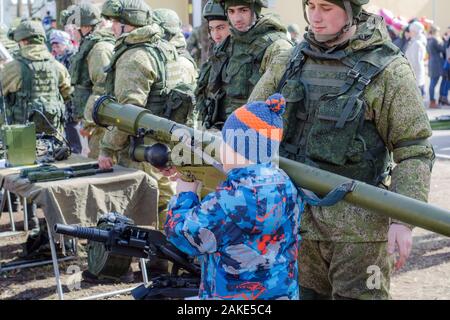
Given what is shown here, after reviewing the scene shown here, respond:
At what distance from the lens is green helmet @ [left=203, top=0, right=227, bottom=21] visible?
5504mm

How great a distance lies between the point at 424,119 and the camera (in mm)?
3127

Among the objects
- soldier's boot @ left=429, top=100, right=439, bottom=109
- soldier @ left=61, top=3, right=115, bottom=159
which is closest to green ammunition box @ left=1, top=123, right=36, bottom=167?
soldier @ left=61, top=3, right=115, bottom=159

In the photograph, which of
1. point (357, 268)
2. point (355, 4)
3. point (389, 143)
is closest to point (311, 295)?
point (357, 268)

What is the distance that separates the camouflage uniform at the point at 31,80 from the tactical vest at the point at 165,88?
2.23m

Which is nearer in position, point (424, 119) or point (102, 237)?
point (424, 119)

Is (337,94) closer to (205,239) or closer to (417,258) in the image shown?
(205,239)

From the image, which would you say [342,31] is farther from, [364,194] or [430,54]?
[430,54]

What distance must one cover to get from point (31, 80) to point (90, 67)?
1.04 m

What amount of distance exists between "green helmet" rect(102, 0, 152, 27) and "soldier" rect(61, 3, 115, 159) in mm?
888

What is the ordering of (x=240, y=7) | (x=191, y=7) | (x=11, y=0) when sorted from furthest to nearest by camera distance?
(x=11, y=0), (x=191, y=7), (x=240, y=7)

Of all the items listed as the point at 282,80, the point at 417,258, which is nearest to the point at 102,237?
the point at 282,80

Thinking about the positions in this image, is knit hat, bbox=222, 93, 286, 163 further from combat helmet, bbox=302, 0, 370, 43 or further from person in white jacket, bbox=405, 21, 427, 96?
person in white jacket, bbox=405, 21, 427, 96

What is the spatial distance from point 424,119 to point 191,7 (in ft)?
83.9

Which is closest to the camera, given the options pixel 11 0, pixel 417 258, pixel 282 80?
pixel 282 80
